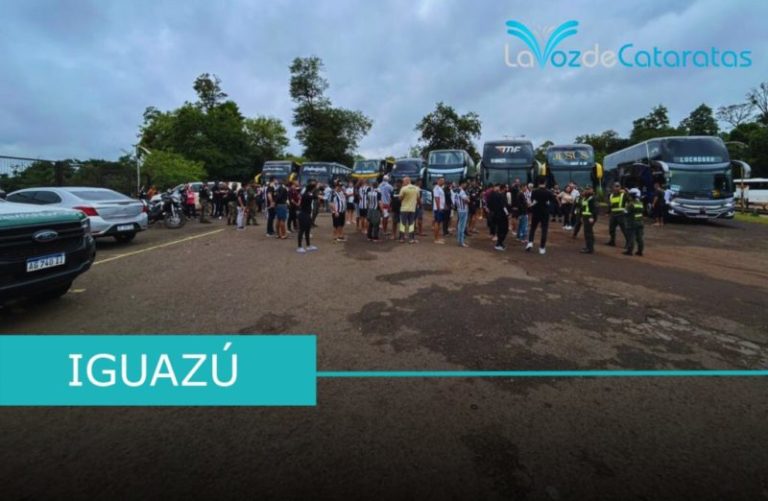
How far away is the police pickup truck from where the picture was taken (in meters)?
4.20

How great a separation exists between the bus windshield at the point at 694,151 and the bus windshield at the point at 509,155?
5.79 m

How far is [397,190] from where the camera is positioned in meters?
11.2

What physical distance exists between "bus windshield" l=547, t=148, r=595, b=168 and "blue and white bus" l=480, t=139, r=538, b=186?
1.18 meters

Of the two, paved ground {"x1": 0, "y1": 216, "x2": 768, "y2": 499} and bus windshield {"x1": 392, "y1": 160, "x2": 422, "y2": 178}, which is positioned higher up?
bus windshield {"x1": 392, "y1": 160, "x2": 422, "y2": 178}

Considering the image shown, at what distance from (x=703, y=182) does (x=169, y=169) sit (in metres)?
34.2

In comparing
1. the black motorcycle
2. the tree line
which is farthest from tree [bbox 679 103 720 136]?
the black motorcycle

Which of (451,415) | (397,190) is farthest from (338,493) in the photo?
(397,190)

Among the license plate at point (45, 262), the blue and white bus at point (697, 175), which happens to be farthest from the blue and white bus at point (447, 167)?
the license plate at point (45, 262)

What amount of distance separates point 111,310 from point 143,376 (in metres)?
2.48

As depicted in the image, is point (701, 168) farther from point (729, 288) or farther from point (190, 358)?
point (190, 358)

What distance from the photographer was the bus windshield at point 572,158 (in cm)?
1762

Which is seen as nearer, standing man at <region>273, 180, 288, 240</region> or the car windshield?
the car windshield

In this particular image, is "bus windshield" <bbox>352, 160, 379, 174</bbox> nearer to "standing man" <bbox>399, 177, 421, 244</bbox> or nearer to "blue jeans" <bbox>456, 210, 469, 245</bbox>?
"standing man" <bbox>399, 177, 421, 244</bbox>

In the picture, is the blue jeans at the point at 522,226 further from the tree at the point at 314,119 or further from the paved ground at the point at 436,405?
the tree at the point at 314,119
